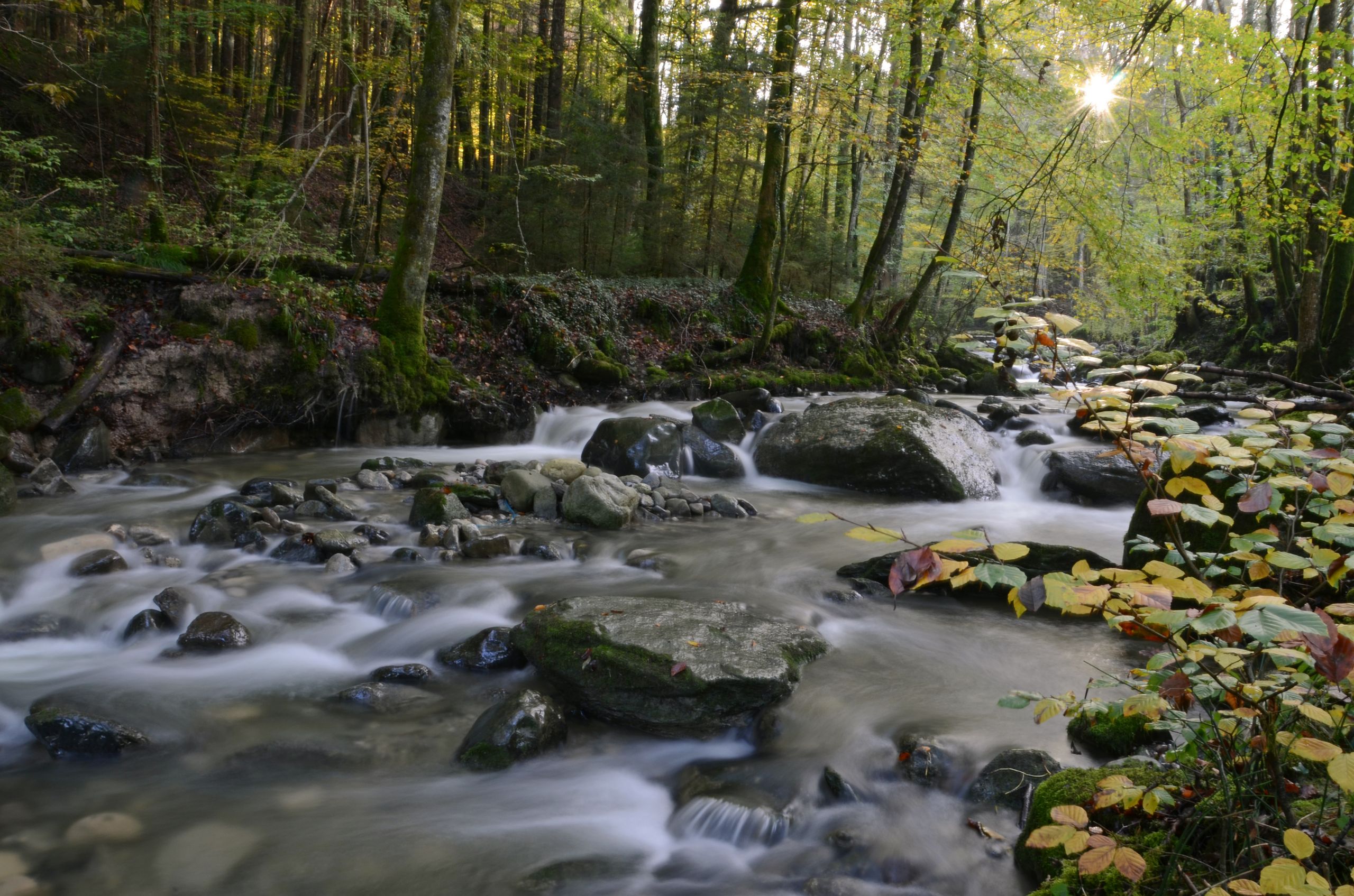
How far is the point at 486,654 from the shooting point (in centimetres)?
465

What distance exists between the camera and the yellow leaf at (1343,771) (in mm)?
1435

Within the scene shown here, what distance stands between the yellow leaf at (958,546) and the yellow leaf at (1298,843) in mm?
787

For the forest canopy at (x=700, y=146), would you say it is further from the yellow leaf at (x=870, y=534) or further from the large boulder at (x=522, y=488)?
the large boulder at (x=522, y=488)

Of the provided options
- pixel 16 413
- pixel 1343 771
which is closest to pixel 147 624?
pixel 16 413

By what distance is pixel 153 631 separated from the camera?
4.86 metres

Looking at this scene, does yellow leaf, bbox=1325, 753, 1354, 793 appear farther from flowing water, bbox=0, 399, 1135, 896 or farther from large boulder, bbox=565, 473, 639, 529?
large boulder, bbox=565, 473, 639, 529

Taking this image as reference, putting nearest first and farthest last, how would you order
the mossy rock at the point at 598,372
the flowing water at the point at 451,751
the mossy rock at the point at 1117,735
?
1. the flowing water at the point at 451,751
2. the mossy rock at the point at 1117,735
3. the mossy rock at the point at 598,372

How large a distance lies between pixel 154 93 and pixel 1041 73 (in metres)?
12.2

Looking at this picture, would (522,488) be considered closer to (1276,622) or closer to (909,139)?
(1276,622)

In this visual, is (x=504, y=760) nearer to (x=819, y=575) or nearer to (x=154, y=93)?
(x=819, y=575)

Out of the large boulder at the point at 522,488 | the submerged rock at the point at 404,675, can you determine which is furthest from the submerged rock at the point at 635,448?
the submerged rock at the point at 404,675

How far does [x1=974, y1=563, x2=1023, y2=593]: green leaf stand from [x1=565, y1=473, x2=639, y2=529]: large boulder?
18.8 feet

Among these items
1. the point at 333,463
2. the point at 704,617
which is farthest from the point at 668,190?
the point at 704,617

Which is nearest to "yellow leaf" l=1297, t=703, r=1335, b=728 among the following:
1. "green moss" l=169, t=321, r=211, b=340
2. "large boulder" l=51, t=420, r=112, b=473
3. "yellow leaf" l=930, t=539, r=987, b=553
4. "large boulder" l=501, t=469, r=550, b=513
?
"yellow leaf" l=930, t=539, r=987, b=553
